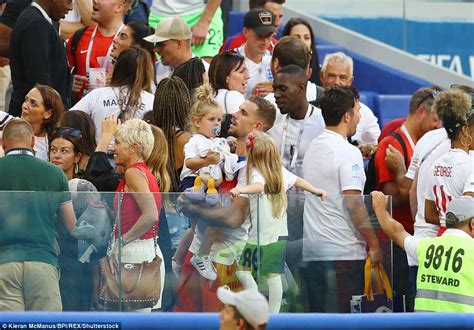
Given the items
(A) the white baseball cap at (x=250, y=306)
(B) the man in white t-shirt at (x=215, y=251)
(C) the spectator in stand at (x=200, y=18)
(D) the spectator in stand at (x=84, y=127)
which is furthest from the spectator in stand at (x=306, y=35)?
(A) the white baseball cap at (x=250, y=306)

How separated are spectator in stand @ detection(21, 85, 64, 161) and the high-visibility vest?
275 centimetres

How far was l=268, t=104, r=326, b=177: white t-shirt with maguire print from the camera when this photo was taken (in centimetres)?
978

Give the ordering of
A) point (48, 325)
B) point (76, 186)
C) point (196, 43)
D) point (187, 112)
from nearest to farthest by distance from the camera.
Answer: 1. point (48, 325)
2. point (76, 186)
3. point (187, 112)
4. point (196, 43)

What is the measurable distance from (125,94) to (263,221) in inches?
73.4

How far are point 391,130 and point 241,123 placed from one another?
193 centimetres

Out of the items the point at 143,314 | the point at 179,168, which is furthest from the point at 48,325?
the point at 179,168

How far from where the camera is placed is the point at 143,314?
309 inches

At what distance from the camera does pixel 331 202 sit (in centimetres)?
904

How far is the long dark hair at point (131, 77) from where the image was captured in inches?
398

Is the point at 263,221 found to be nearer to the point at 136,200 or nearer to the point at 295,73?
the point at 136,200

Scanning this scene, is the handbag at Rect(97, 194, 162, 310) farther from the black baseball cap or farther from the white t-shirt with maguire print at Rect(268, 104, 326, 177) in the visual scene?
the black baseball cap

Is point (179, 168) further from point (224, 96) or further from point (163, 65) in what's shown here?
point (163, 65)

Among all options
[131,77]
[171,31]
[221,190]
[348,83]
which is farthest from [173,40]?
[221,190]

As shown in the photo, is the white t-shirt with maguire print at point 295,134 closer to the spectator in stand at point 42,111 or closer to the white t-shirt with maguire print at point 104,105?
the white t-shirt with maguire print at point 104,105
